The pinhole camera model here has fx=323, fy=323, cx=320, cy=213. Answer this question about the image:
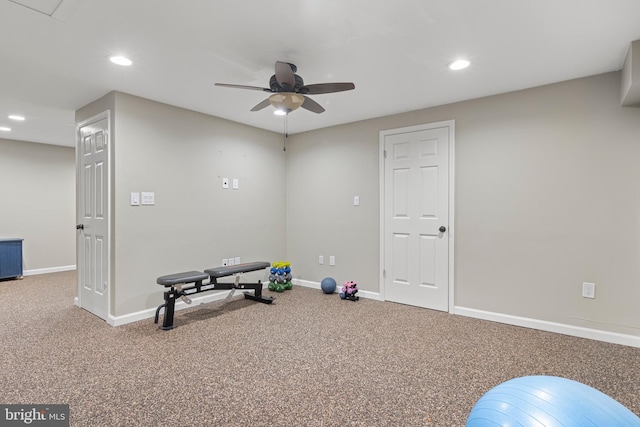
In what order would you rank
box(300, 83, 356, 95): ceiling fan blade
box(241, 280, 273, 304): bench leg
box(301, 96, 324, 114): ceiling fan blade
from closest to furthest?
1. box(300, 83, 356, 95): ceiling fan blade
2. box(301, 96, 324, 114): ceiling fan blade
3. box(241, 280, 273, 304): bench leg

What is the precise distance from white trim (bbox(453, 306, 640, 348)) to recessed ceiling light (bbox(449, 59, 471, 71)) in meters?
2.35

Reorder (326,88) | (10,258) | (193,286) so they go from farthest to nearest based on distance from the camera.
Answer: (10,258), (193,286), (326,88)

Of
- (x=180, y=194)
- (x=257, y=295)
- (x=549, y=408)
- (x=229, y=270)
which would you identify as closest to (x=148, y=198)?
(x=180, y=194)

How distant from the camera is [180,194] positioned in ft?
11.9

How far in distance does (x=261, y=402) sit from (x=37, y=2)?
2.55 meters

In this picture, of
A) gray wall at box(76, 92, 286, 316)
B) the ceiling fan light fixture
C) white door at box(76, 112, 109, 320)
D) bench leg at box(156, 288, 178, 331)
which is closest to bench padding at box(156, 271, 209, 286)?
bench leg at box(156, 288, 178, 331)

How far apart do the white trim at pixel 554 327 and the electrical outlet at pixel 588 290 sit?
29 centimetres

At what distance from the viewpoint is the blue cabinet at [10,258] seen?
4.98 metres

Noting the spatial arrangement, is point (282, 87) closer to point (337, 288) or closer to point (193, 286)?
point (193, 286)

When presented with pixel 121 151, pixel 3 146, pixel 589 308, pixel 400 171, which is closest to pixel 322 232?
pixel 400 171

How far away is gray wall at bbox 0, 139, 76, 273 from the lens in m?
5.27

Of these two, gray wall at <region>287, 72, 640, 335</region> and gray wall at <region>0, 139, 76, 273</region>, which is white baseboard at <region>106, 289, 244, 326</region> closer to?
gray wall at <region>287, 72, 640, 335</region>

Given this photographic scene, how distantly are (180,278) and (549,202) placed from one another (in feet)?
11.7

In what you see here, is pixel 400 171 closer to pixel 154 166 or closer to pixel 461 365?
pixel 461 365
